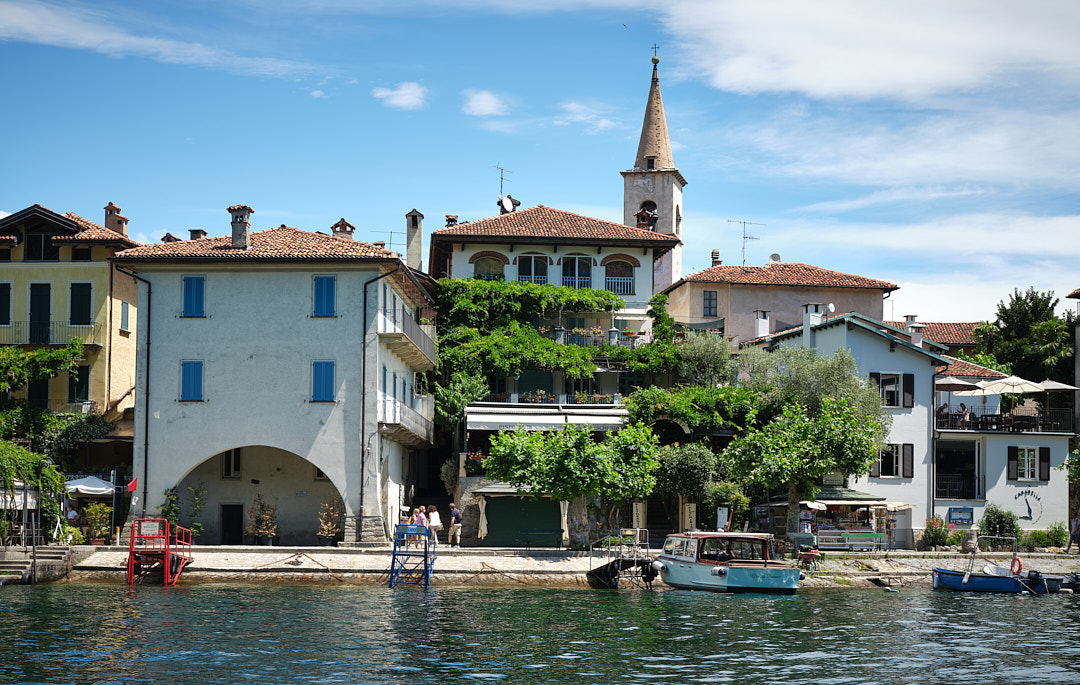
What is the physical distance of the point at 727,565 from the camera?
39.2m

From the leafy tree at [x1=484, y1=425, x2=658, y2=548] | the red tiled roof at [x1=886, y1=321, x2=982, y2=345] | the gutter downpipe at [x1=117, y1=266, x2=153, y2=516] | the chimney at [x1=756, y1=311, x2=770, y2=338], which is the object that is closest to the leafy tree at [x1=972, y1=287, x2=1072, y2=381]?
the red tiled roof at [x1=886, y1=321, x2=982, y2=345]

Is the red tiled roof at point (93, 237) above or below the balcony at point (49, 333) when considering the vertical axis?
above

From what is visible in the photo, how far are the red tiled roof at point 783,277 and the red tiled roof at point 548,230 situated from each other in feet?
20.9

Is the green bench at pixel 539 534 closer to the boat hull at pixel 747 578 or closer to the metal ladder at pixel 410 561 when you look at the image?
the metal ladder at pixel 410 561

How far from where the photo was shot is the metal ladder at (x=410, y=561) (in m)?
39.0

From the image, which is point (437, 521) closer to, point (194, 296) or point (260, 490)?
point (260, 490)

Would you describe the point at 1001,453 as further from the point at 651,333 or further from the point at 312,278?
the point at 312,278

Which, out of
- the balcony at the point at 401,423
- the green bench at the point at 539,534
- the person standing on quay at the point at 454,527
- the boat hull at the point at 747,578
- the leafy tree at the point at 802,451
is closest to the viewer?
the boat hull at the point at 747,578

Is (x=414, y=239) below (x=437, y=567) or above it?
above

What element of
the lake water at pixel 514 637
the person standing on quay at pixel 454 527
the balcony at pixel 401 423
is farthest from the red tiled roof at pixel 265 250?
the lake water at pixel 514 637

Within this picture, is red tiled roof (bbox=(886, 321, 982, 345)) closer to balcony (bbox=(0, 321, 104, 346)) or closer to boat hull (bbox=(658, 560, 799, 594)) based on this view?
boat hull (bbox=(658, 560, 799, 594))

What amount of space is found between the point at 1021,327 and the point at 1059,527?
16898mm

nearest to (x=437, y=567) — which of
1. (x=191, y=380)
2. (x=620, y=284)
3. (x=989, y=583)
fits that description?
(x=191, y=380)

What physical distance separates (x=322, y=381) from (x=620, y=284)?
18.9m
